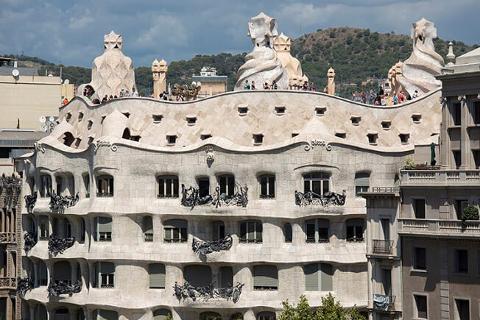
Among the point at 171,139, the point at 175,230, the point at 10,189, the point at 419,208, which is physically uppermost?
the point at 171,139

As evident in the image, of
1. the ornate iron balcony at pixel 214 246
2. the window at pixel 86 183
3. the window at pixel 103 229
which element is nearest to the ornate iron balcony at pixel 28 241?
the window at pixel 86 183

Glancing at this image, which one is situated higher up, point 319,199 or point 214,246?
point 319,199

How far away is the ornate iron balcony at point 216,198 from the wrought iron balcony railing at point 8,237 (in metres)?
22.7

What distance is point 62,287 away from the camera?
115500 mm

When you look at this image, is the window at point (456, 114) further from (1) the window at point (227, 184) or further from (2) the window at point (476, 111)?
A: (1) the window at point (227, 184)

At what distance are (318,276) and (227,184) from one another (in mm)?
7932

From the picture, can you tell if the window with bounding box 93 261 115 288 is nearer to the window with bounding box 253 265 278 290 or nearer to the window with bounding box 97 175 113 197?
the window with bounding box 97 175 113 197

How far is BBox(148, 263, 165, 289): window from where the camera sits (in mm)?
110938

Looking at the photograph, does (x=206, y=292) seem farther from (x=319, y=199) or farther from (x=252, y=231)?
(x=319, y=199)

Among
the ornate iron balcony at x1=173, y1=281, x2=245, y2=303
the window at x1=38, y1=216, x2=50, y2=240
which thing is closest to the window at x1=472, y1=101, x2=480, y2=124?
the ornate iron balcony at x1=173, y1=281, x2=245, y2=303

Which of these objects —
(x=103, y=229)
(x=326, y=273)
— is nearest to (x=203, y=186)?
(x=103, y=229)

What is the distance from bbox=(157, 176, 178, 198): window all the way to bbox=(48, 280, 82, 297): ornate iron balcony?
8.57 m

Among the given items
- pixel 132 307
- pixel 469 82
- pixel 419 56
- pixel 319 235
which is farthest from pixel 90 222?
pixel 469 82

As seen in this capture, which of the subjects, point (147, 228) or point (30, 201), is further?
point (30, 201)
